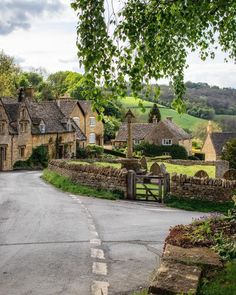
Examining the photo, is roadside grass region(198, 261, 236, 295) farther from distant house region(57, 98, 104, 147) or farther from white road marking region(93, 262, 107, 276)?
distant house region(57, 98, 104, 147)

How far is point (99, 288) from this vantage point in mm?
8148

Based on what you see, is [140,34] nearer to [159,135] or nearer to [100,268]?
[100,268]

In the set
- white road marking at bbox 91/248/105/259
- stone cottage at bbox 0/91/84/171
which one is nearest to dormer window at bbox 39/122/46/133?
stone cottage at bbox 0/91/84/171

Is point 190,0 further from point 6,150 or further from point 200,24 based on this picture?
point 6,150

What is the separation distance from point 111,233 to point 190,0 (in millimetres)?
7175

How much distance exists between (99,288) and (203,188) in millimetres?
13926

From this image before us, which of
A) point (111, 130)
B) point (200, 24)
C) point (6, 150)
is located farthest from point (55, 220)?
point (111, 130)

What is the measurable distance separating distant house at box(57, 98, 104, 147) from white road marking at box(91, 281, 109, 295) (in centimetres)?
6328

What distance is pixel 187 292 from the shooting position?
5977 mm

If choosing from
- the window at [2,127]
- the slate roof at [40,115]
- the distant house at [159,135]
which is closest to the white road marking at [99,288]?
the window at [2,127]

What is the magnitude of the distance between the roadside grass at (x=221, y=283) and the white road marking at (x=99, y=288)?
6.59ft

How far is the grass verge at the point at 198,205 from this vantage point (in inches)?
813

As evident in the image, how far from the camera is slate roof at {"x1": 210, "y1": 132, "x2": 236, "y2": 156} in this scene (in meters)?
79.7

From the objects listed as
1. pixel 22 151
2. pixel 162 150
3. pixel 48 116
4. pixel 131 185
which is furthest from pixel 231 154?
pixel 131 185
